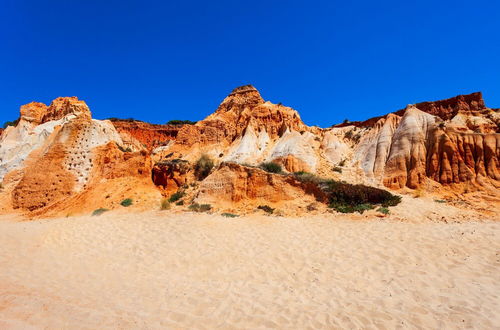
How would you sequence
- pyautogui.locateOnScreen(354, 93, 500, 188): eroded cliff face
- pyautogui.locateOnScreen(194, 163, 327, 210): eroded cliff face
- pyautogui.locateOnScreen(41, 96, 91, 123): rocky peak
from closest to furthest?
pyautogui.locateOnScreen(194, 163, 327, 210): eroded cliff face, pyautogui.locateOnScreen(354, 93, 500, 188): eroded cliff face, pyautogui.locateOnScreen(41, 96, 91, 123): rocky peak

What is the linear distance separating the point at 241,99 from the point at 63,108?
60.8 feet

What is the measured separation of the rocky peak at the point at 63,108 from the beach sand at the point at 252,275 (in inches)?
690

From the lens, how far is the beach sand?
4031 mm

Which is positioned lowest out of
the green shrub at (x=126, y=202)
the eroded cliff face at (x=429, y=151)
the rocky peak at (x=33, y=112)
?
the green shrub at (x=126, y=202)

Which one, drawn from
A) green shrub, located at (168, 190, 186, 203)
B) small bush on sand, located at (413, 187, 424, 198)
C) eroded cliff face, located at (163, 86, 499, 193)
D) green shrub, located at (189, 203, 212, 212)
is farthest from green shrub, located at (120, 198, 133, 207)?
small bush on sand, located at (413, 187, 424, 198)

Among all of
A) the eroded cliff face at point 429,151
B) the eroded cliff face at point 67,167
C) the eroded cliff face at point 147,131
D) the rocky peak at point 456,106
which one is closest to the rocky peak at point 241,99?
the eroded cliff face at point 429,151

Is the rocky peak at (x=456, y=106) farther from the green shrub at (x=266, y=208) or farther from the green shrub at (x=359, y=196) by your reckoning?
the green shrub at (x=266, y=208)

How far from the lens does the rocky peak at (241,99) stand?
103 ft

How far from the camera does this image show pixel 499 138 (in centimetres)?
1700

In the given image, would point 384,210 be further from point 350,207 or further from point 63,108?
point 63,108

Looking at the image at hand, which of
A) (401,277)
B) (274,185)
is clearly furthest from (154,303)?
(274,185)

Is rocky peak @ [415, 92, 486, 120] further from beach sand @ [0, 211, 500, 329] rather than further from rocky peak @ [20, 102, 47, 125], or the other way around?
rocky peak @ [20, 102, 47, 125]

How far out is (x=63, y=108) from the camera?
24.3 m

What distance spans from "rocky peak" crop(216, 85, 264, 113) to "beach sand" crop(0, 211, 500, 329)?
23.0 m
